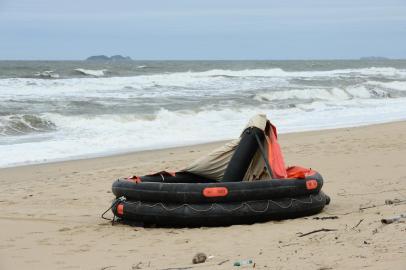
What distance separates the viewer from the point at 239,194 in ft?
20.9

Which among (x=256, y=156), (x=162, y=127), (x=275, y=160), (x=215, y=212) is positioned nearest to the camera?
(x=215, y=212)

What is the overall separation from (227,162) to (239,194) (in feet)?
3.60

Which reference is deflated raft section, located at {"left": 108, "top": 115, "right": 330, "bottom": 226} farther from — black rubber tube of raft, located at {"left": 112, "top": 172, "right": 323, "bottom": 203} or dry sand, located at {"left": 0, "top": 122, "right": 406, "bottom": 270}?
dry sand, located at {"left": 0, "top": 122, "right": 406, "bottom": 270}

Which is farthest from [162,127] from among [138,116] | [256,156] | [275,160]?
[275,160]

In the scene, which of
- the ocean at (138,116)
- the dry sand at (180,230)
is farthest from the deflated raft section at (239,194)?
the ocean at (138,116)

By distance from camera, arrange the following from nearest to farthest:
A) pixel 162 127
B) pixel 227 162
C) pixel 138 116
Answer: pixel 227 162 → pixel 162 127 → pixel 138 116

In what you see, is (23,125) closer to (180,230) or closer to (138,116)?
(138,116)

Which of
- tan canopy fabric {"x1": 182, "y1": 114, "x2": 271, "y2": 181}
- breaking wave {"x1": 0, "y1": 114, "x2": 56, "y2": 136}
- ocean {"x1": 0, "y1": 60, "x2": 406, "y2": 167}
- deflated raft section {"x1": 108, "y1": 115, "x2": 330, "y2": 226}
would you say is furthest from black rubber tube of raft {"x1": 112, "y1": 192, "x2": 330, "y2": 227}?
breaking wave {"x1": 0, "y1": 114, "x2": 56, "y2": 136}

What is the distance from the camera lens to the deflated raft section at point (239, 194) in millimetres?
6344

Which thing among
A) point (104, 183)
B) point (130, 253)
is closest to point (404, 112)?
point (104, 183)

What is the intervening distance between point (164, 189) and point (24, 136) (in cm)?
970

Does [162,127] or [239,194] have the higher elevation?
[239,194]

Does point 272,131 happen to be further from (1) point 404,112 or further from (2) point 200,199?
(1) point 404,112

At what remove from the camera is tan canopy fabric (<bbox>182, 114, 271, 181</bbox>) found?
23.2 feet
